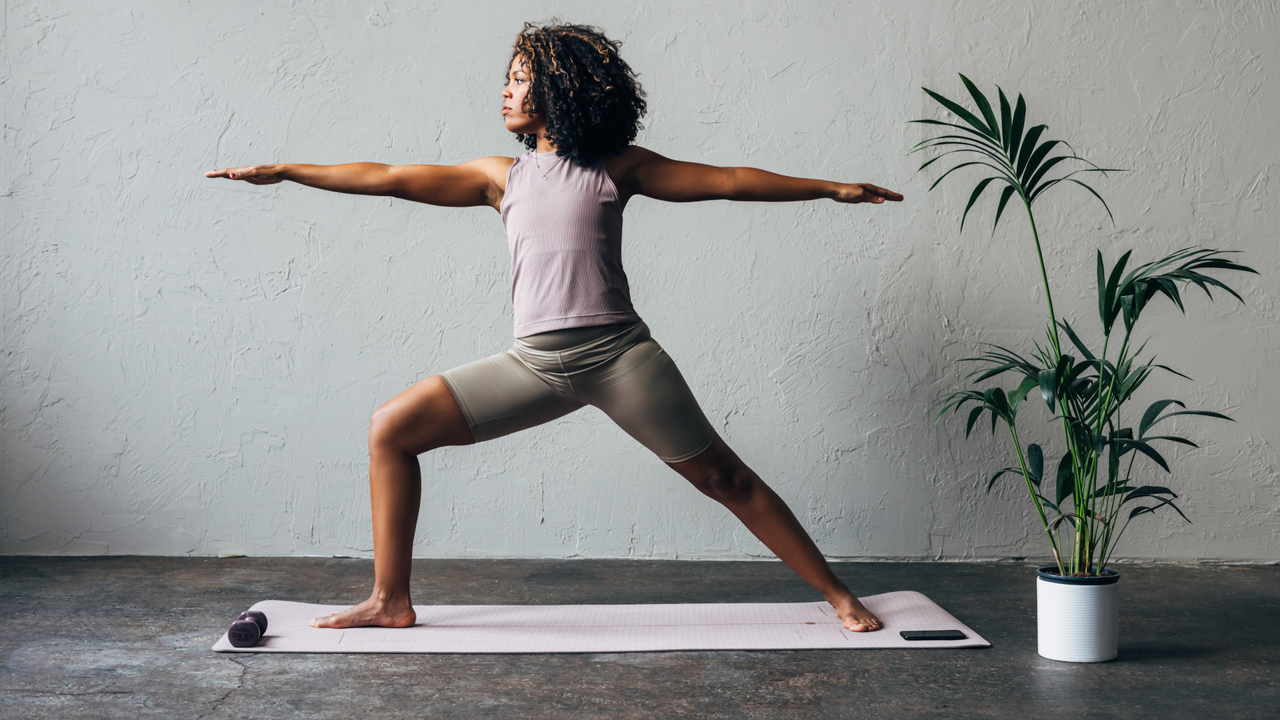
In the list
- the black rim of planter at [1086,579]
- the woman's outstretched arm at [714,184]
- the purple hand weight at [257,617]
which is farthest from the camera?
the woman's outstretched arm at [714,184]

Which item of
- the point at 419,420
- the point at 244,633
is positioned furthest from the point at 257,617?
the point at 419,420

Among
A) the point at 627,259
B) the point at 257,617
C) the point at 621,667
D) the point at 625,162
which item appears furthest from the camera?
the point at 627,259

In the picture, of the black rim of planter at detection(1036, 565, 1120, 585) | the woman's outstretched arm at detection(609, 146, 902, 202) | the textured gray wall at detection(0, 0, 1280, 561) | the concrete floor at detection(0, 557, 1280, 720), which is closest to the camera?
the concrete floor at detection(0, 557, 1280, 720)

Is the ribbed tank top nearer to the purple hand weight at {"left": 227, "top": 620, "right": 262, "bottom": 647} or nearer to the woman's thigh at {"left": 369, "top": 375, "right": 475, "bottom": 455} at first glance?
the woman's thigh at {"left": 369, "top": 375, "right": 475, "bottom": 455}

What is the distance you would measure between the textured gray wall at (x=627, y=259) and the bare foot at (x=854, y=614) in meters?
0.88

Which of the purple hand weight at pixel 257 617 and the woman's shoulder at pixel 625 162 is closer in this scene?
the purple hand weight at pixel 257 617

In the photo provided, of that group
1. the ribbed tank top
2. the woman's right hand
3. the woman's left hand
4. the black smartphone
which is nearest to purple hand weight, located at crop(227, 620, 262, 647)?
the ribbed tank top

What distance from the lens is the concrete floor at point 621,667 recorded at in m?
2.02

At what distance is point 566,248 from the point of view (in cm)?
246

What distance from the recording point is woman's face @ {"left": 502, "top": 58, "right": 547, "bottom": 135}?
2.49 meters

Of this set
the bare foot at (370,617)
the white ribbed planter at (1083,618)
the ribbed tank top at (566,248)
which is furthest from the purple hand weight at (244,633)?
the white ribbed planter at (1083,618)

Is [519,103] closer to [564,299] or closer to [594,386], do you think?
[564,299]

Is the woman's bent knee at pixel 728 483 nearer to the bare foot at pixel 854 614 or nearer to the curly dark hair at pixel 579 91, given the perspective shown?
the bare foot at pixel 854 614

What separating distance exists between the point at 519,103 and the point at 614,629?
4.70 feet
